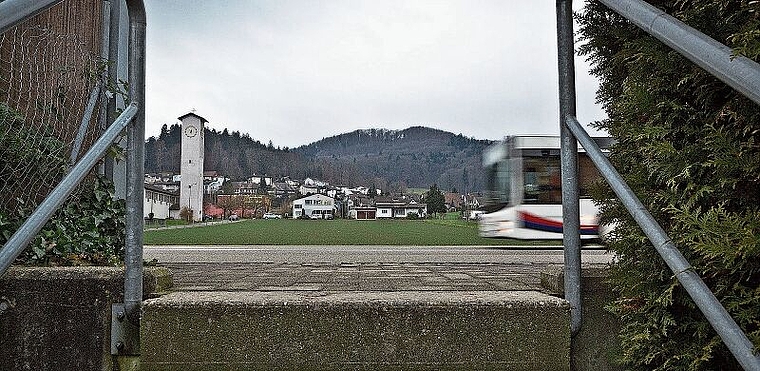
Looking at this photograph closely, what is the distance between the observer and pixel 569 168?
2047mm

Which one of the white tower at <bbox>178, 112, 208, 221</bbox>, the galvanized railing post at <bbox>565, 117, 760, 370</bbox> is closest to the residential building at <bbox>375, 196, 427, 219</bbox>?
the white tower at <bbox>178, 112, 208, 221</bbox>

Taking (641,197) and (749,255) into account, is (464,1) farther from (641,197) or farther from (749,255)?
(749,255)

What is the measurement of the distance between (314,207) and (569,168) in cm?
10145

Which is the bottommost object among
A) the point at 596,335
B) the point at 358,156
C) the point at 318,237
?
the point at 318,237

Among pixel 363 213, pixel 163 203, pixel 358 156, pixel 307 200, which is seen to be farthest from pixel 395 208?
pixel 163 203

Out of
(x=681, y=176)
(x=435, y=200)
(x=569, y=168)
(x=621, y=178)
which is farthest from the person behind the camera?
(x=435, y=200)

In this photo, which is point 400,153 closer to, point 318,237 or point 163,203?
point 163,203

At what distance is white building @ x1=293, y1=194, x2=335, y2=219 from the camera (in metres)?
102

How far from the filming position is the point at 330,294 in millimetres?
2172

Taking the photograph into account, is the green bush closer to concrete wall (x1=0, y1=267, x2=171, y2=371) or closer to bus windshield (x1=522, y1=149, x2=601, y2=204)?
concrete wall (x1=0, y1=267, x2=171, y2=371)

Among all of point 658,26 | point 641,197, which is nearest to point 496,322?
point 641,197

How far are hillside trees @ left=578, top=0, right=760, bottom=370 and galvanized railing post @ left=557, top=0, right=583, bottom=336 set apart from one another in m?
0.06

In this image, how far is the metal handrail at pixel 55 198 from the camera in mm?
1637

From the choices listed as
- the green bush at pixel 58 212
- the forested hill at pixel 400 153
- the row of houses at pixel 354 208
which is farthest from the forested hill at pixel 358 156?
the green bush at pixel 58 212
